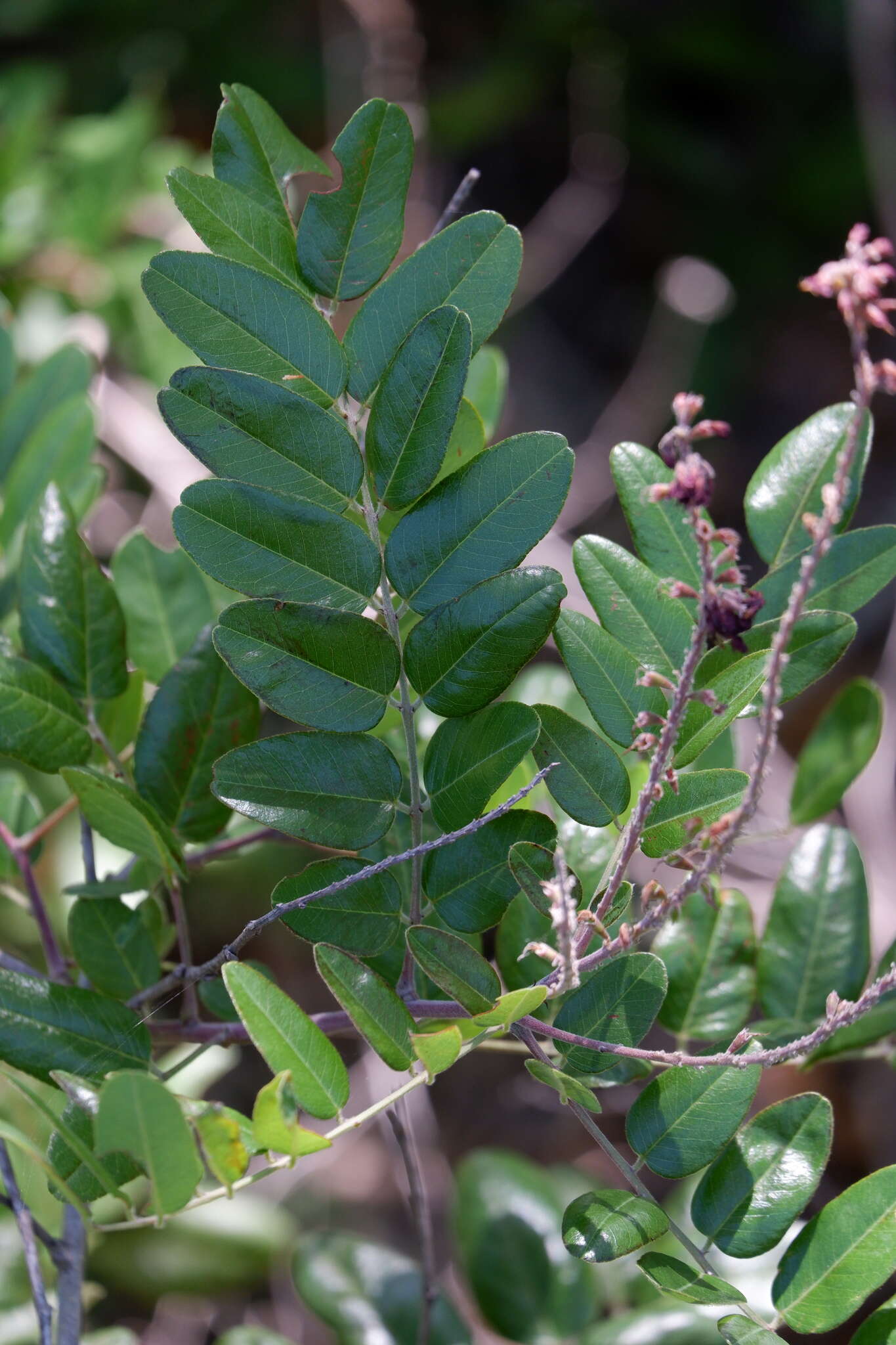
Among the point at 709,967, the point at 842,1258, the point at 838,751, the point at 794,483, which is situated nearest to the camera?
the point at 842,1258

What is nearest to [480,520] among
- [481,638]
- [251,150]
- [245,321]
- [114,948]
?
[481,638]

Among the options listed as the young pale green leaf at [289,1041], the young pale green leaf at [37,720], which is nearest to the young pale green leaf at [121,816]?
the young pale green leaf at [37,720]

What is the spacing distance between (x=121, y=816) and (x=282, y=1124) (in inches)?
9.1

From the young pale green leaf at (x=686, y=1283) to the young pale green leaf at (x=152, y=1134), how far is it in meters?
0.24

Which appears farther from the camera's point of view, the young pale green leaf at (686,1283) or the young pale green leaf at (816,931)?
the young pale green leaf at (816,931)

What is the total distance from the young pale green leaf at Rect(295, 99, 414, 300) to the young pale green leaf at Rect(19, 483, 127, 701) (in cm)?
25

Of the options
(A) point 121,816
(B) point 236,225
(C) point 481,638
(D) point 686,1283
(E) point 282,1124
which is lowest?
(D) point 686,1283

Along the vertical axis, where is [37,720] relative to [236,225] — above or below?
below

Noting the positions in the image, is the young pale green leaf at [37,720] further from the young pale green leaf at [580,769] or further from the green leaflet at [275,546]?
the young pale green leaf at [580,769]

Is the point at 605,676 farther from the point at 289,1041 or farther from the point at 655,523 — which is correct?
the point at 289,1041

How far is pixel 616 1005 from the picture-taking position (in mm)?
611

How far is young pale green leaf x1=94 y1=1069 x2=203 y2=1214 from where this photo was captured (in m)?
0.47

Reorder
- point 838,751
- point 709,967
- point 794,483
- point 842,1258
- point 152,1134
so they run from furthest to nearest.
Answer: point 838,751 < point 709,967 < point 794,483 < point 842,1258 < point 152,1134

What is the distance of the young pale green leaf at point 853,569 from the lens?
668 millimetres
